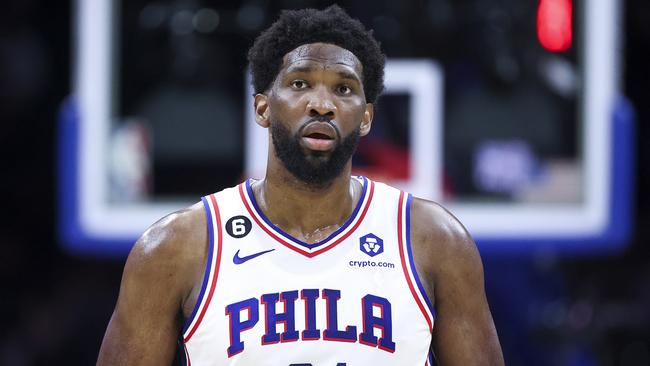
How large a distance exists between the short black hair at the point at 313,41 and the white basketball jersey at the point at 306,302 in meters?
0.44

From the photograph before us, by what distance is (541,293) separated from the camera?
768 centimetres

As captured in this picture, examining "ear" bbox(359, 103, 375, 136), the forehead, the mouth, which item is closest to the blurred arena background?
"ear" bbox(359, 103, 375, 136)

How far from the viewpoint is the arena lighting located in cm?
647

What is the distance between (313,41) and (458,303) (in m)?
0.86

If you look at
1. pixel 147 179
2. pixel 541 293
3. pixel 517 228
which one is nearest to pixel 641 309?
pixel 541 293

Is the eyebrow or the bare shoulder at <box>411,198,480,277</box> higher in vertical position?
the eyebrow

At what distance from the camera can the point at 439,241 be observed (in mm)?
3418

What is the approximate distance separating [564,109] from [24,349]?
14.1 feet

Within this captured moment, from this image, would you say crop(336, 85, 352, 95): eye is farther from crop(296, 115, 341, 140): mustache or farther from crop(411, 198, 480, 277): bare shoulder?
crop(411, 198, 480, 277): bare shoulder

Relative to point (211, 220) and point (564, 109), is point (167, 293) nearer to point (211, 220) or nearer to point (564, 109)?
point (211, 220)

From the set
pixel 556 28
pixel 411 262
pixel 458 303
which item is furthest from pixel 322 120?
pixel 556 28

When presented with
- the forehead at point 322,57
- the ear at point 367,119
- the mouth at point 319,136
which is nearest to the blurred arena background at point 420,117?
the ear at point 367,119

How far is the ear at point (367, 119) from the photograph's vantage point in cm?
344

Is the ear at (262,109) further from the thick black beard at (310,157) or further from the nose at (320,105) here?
the nose at (320,105)
